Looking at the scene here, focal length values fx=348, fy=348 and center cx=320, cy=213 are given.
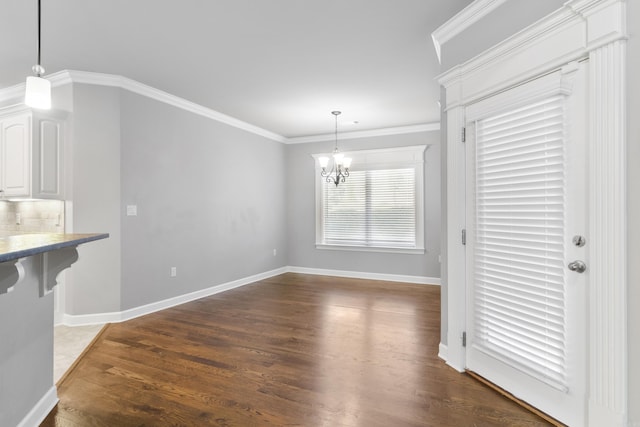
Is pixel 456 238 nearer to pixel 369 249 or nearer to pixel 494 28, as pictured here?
pixel 494 28

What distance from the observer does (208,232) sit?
5.23 metres

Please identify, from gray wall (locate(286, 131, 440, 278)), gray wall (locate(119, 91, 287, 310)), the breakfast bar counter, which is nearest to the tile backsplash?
gray wall (locate(119, 91, 287, 310))

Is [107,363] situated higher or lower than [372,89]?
lower

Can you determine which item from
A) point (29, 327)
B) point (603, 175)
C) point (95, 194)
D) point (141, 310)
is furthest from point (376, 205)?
point (29, 327)

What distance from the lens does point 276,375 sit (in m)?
2.66

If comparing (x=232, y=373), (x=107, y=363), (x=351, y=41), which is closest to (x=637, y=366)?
(x=232, y=373)

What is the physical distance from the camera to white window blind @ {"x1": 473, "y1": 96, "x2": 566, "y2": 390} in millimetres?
2021

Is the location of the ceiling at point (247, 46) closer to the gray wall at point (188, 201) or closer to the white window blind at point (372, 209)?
the gray wall at point (188, 201)

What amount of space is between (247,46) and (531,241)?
281 centimetres

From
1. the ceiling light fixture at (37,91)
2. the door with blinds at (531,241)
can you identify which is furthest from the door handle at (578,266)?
the ceiling light fixture at (37,91)

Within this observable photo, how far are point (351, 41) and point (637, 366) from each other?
9.72 feet

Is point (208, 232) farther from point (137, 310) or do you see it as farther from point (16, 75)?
point (16, 75)

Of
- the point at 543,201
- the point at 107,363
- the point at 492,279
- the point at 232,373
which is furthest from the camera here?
the point at 107,363

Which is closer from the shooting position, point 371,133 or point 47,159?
point 47,159
